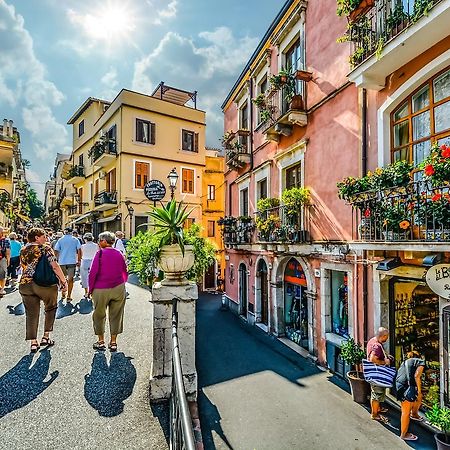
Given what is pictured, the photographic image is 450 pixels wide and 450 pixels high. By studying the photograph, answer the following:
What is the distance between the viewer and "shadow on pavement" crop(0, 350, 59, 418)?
12.8 ft

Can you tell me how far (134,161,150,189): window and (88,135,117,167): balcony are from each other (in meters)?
1.63

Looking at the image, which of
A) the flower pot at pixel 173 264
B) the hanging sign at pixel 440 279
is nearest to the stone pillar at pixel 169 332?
the flower pot at pixel 173 264

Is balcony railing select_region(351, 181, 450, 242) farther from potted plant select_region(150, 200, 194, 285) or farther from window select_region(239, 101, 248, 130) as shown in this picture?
window select_region(239, 101, 248, 130)

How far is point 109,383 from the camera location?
4438 millimetres

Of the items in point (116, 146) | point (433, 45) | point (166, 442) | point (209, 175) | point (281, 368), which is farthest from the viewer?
point (209, 175)

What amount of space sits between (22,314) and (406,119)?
369 inches

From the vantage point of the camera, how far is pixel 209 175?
2623 cm

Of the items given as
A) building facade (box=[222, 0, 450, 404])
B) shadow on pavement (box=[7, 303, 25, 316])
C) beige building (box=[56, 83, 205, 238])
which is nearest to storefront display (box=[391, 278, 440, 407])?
building facade (box=[222, 0, 450, 404])

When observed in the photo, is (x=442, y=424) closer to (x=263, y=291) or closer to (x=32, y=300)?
(x=32, y=300)

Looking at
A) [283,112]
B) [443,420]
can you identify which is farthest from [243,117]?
[443,420]

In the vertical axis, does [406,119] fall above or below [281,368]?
above

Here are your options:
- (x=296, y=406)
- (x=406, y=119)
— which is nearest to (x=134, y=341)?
(x=296, y=406)

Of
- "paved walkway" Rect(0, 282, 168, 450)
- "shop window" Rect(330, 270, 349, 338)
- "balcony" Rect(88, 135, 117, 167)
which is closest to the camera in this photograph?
"paved walkway" Rect(0, 282, 168, 450)

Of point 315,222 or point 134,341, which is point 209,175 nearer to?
point 315,222
